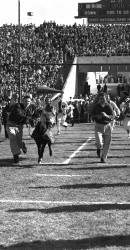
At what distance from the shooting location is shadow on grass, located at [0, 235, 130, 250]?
6.48 m

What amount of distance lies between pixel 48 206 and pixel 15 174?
11.7 ft

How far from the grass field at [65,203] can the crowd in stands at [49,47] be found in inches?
1083

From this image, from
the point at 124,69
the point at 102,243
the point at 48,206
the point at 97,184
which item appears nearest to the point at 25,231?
the point at 102,243

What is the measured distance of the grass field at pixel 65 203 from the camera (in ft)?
22.4

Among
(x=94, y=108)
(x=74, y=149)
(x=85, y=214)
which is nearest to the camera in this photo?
(x=85, y=214)

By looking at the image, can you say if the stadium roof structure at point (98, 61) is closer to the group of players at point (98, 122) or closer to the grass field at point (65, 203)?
the grass field at point (65, 203)

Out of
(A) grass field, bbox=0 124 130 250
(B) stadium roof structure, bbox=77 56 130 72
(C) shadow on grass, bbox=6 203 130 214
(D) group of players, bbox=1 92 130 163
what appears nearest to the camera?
(A) grass field, bbox=0 124 130 250

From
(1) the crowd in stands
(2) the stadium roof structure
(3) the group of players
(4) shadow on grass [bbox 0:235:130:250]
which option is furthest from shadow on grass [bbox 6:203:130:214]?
(2) the stadium roof structure

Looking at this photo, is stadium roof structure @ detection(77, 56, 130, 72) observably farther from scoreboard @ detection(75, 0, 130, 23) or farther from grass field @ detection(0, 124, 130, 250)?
grass field @ detection(0, 124, 130, 250)

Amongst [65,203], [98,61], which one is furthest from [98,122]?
[98,61]

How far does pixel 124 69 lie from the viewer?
173 ft

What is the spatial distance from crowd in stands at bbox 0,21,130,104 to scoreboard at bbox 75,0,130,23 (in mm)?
10141

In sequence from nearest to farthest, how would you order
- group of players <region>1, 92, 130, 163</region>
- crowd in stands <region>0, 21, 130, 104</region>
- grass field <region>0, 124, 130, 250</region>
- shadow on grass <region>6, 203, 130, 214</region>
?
grass field <region>0, 124, 130, 250</region>
shadow on grass <region>6, 203, 130, 214</region>
group of players <region>1, 92, 130, 163</region>
crowd in stands <region>0, 21, 130, 104</region>

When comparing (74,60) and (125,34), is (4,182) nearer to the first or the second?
(74,60)
